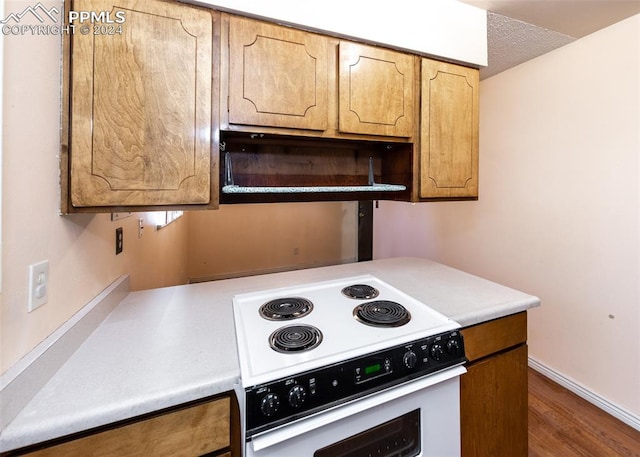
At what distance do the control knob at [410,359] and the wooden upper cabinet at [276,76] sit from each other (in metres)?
0.99

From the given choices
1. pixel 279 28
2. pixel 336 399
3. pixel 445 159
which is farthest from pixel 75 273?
pixel 445 159

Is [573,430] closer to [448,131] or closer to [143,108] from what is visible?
[448,131]

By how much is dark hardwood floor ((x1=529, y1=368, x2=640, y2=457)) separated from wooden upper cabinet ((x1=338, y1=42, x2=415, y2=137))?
1928 mm

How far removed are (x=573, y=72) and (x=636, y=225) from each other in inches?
43.1

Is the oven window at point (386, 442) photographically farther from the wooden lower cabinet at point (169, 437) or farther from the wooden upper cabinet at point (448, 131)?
the wooden upper cabinet at point (448, 131)

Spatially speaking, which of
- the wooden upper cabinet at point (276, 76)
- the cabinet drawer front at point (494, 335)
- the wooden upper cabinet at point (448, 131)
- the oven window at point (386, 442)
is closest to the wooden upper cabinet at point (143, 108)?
the wooden upper cabinet at point (276, 76)

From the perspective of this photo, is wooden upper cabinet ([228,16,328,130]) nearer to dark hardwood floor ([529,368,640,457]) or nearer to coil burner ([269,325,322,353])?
coil burner ([269,325,322,353])

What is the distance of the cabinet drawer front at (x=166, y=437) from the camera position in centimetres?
69

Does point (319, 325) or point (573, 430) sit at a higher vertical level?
point (319, 325)

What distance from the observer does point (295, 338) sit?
3.23 ft

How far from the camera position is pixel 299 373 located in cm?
83

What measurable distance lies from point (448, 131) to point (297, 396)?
1.48 metres

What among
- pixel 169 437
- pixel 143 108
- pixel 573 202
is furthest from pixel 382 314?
pixel 573 202

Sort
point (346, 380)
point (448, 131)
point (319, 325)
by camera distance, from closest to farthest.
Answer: point (346, 380) < point (319, 325) < point (448, 131)
